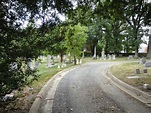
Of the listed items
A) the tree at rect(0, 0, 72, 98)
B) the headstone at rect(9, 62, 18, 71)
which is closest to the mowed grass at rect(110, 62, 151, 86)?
the tree at rect(0, 0, 72, 98)

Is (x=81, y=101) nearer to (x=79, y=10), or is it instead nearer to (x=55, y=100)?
(x=55, y=100)

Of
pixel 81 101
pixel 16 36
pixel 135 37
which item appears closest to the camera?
pixel 16 36

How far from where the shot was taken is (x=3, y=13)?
5520 millimetres

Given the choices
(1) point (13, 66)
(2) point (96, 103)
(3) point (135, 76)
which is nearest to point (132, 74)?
(3) point (135, 76)

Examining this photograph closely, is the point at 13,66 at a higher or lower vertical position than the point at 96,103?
higher

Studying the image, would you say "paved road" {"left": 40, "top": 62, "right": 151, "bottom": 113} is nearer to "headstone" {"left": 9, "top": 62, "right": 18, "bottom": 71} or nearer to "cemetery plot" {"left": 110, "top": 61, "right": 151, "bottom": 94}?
"cemetery plot" {"left": 110, "top": 61, "right": 151, "bottom": 94}

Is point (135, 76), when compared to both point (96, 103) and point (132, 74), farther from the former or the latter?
point (96, 103)

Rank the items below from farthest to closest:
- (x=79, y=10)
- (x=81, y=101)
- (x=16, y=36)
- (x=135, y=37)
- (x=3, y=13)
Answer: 1. (x=135, y=37)
2. (x=79, y=10)
3. (x=81, y=101)
4. (x=16, y=36)
5. (x=3, y=13)

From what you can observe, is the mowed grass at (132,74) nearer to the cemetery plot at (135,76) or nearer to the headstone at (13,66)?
the cemetery plot at (135,76)

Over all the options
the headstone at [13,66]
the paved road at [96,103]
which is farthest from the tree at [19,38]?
the paved road at [96,103]

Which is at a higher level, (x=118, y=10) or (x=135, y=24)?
(x=135, y=24)

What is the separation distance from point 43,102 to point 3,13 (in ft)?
12.7

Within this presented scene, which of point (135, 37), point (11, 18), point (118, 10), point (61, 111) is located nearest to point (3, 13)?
point (11, 18)

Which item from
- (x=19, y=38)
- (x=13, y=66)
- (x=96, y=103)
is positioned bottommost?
(x=96, y=103)
